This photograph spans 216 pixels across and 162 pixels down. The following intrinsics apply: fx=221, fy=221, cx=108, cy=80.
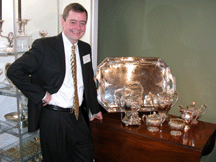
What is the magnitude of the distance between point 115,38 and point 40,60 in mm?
1249

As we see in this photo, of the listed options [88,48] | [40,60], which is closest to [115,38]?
[88,48]

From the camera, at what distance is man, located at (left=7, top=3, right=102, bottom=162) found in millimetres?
1554

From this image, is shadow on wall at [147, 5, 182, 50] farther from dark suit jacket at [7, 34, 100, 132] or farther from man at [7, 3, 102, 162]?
dark suit jacket at [7, 34, 100, 132]

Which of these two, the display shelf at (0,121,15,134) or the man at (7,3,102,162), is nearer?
the man at (7,3,102,162)

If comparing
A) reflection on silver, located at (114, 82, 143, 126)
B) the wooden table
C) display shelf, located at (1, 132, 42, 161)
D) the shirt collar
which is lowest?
display shelf, located at (1, 132, 42, 161)

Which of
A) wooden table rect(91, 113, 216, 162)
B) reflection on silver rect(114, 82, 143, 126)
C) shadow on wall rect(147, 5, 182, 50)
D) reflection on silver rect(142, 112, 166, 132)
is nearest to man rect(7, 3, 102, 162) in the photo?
wooden table rect(91, 113, 216, 162)

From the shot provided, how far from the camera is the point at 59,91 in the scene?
5.42 ft

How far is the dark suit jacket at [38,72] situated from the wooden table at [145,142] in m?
0.64

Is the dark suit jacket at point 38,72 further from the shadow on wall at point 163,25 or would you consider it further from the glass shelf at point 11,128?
the shadow on wall at point 163,25

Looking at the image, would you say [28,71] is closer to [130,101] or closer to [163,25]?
[130,101]

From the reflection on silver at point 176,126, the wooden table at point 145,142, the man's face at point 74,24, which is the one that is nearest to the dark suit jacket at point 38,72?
the man's face at point 74,24

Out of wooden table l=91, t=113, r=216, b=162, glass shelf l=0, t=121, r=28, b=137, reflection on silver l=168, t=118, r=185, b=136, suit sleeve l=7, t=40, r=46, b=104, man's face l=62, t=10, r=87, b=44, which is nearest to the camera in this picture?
suit sleeve l=7, t=40, r=46, b=104

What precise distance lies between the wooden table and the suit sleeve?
0.72 meters

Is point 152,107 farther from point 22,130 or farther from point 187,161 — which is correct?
point 22,130
